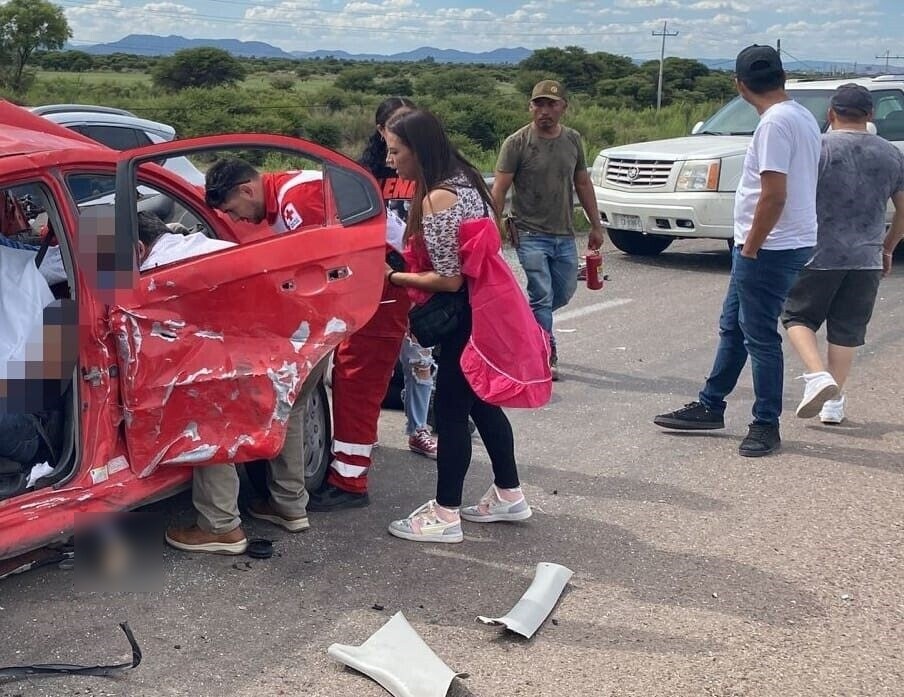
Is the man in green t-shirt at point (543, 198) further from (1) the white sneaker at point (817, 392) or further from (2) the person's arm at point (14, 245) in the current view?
(2) the person's arm at point (14, 245)

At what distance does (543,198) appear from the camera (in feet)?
23.4

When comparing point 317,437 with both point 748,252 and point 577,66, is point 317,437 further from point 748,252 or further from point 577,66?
point 577,66

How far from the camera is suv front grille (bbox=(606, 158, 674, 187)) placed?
11.4 m

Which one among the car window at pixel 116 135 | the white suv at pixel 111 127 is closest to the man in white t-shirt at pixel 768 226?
the white suv at pixel 111 127

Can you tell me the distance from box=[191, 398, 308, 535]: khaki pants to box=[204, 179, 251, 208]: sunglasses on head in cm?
89

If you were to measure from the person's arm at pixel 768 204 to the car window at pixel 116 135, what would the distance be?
16.4 ft

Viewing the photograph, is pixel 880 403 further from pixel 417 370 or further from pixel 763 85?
pixel 417 370

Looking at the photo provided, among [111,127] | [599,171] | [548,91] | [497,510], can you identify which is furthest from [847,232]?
[599,171]

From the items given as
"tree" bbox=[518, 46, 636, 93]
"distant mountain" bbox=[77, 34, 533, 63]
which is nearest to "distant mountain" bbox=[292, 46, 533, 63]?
"distant mountain" bbox=[77, 34, 533, 63]

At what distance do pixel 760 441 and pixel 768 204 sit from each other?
48.4 inches

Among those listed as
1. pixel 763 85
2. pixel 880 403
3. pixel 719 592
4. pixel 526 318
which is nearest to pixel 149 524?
pixel 526 318

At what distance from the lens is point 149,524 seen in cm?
462

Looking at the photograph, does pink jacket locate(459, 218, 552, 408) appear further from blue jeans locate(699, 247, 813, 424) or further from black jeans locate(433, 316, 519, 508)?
blue jeans locate(699, 247, 813, 424)

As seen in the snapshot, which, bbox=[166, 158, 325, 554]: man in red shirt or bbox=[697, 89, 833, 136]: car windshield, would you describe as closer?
bbox=[166, 158, 325, 554]: man in red shirt
